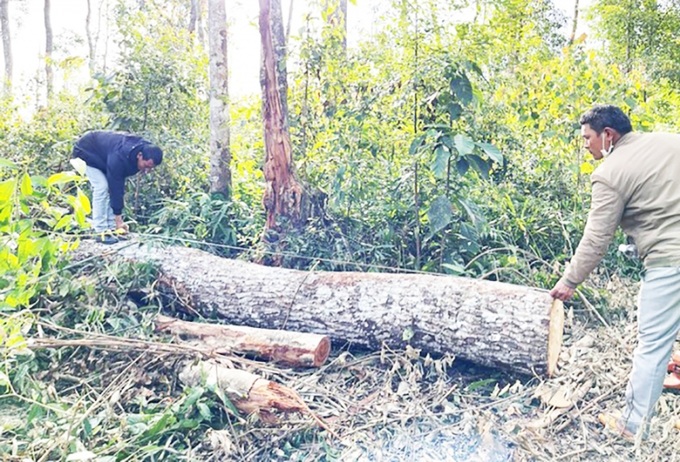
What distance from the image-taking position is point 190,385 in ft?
9.10

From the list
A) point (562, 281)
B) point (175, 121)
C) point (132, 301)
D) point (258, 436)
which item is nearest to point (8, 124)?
point (175, 121)

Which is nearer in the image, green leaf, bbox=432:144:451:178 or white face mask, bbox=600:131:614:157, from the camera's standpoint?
white face mask, bbox=600:131:614:157

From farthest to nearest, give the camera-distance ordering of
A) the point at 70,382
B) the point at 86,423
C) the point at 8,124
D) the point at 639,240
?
the point at 8,124, the point at 70,382, the point at 639,240, the point at 86,423

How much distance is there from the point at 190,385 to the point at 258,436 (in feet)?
1.66

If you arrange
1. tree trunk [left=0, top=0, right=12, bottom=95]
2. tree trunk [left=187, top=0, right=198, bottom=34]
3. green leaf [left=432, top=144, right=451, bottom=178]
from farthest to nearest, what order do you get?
tree trunk [left=0, top=0, right=12, bottom=95] < tree trunk [left=187, top=0, right=198, bottom=34] < green leaf [left=432, top=144, right=451, bottom=178]

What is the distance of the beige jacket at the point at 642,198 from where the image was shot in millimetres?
2365

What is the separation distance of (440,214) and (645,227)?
1406 mm

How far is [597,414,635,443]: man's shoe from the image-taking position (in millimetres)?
2463

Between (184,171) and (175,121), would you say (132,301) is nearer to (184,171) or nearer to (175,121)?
(184,171)

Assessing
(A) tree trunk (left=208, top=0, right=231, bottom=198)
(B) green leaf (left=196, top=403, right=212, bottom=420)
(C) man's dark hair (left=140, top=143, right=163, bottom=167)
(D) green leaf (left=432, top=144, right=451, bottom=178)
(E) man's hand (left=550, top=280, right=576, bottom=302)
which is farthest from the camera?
(A) tree trunk (left=208, top=0, right=231, bottom=198)

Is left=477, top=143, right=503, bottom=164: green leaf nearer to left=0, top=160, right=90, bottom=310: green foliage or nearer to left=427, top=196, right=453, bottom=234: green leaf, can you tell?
left=427, top=196, right=453, bottom=234: green leaf

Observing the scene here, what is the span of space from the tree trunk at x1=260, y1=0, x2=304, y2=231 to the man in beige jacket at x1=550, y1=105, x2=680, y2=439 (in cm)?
251

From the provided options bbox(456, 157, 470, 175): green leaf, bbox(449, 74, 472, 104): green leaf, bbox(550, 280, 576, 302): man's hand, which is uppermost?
bbox(449, 74, 472, 104): green leaf

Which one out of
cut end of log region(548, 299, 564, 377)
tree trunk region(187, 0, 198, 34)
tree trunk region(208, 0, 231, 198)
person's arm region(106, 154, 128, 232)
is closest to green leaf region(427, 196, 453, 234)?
cut end of log region(548, 299, 564, 377)
